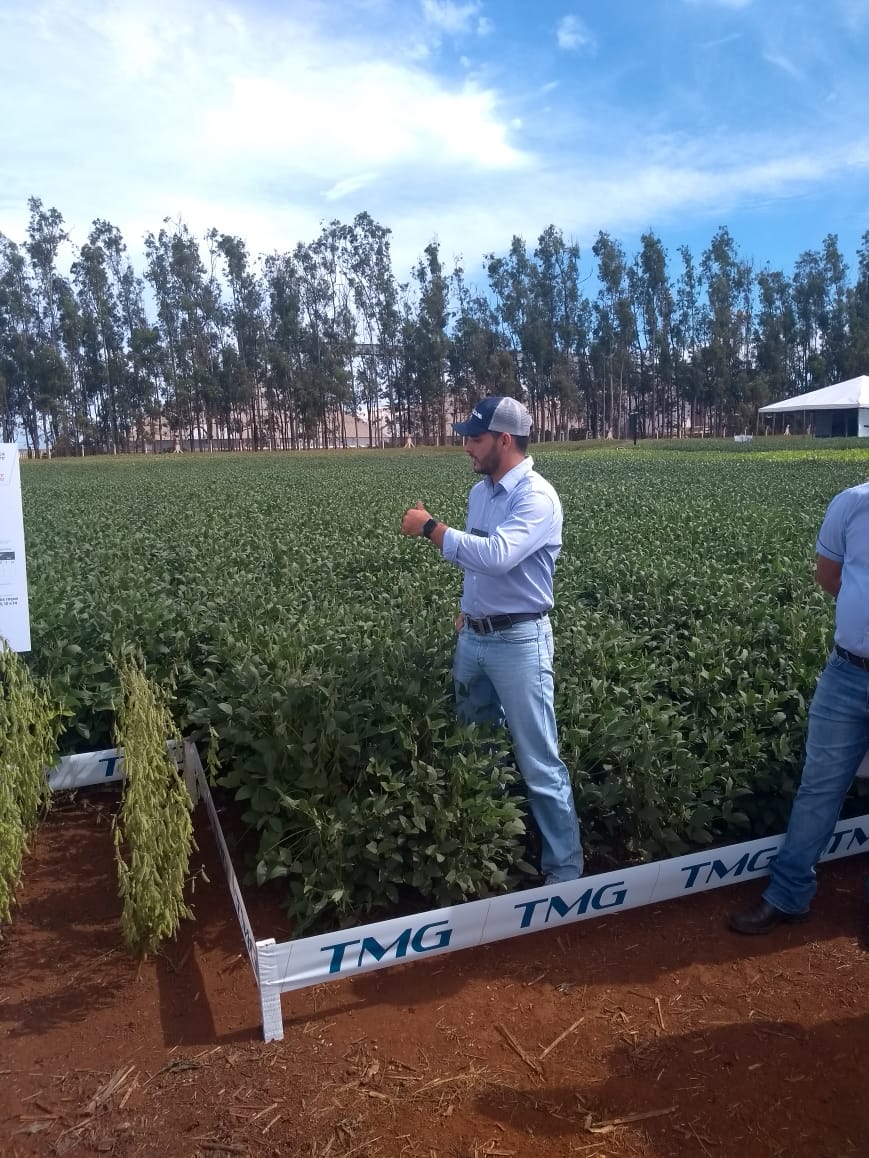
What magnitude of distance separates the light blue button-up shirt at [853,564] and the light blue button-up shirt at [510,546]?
3.80 feet

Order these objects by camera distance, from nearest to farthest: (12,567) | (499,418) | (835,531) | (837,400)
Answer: (835,531), (499,418), (12,567), (837,400)

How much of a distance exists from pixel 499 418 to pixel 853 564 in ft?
5.21

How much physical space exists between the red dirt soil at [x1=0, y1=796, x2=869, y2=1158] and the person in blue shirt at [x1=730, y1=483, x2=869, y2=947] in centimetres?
18

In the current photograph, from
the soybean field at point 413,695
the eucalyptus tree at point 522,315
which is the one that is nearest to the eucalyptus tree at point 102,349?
the eucalyptus tree at point 522,315

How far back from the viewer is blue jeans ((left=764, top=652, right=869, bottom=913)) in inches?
149

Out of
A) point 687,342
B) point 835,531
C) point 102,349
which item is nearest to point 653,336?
point 687,342

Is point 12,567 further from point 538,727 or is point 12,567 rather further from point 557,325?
point 557,325

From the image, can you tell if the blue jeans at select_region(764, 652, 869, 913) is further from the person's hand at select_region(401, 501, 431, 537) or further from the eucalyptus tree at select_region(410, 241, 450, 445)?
the eucalyptus tree at select_region(410, 241, 450, 445)

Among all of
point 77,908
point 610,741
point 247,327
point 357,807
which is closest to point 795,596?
point 610,741

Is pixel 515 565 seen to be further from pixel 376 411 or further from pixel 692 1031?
pixel 376 411

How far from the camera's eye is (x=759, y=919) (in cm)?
402

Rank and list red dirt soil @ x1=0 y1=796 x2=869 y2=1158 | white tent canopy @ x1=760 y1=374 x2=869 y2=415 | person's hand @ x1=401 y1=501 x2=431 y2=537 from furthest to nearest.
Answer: white tent canopy @ x1=760 y1=374 x2=869 y2=415
person's hand @ x1=401 y1=501 x2=431 y2=537
red dirt soil @ x1=0 y1=796 x2=869 y2=1158

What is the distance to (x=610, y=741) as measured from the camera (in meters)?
4.37

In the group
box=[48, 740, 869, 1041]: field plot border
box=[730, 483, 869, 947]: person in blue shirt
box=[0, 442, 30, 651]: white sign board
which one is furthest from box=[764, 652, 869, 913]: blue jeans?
box=[0, 442, 30, 651]: white sign board
